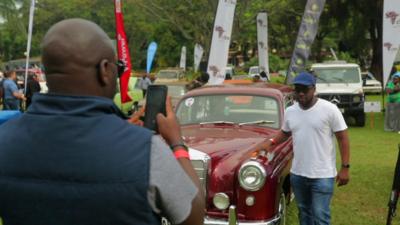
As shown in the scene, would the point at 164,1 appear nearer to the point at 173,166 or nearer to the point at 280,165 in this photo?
the point at 280,165

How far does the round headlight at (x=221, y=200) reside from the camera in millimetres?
5285

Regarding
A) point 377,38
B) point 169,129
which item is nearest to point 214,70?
point 169,129

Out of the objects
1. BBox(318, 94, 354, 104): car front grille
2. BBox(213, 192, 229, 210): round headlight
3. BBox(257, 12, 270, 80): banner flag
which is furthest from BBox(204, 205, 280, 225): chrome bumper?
BBox(257, 12, 270, 80): banner flag

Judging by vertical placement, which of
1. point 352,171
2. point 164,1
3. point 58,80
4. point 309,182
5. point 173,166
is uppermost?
point 164,1

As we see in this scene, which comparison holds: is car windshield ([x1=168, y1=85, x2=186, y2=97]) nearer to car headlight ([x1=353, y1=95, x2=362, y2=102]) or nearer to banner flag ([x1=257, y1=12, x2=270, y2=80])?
banner flag ([x1=257, y1=12, x2=270, y2=80])

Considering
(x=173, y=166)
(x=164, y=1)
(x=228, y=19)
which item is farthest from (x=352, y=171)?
(x=164, y=1)

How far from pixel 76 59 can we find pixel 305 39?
13469 millimetres

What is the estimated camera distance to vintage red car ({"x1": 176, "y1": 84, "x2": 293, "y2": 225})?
5.24 metres

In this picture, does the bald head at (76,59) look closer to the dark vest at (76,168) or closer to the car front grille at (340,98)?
the dark vest at (76,168)

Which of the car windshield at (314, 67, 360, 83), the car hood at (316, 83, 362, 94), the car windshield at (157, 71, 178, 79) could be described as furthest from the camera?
the car windshield at (157, 71, 178, 79)

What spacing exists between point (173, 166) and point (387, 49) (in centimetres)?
1211

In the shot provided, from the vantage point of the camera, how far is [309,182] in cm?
509

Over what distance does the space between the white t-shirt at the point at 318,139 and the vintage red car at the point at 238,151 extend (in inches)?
15.5

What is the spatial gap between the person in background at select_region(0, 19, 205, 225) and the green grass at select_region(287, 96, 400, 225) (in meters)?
5.34
